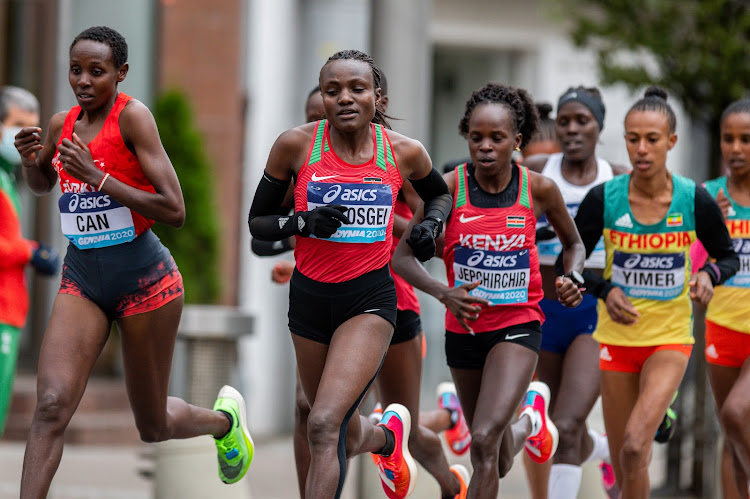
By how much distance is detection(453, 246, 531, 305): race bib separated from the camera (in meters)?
6.58

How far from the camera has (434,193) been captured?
20.5 feet

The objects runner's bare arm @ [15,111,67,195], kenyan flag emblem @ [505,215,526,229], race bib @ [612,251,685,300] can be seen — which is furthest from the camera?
race bib @ [612,251,685,300]

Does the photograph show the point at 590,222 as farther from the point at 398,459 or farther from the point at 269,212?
the point at 269,212

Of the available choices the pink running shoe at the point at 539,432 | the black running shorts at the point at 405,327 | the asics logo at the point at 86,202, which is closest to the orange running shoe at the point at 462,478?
the pink running shoe at the point at 539,432

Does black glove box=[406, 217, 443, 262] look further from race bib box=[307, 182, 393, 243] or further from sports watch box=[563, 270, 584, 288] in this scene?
sports watch box=[563, 270, 584, 288]

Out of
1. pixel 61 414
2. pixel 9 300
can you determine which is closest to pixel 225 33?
pixel 9 300

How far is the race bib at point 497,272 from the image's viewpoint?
6.58 meters

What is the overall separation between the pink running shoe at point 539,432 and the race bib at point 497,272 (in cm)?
81

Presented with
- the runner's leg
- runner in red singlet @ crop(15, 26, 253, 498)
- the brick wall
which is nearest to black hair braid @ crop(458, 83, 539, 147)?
the runner's leg

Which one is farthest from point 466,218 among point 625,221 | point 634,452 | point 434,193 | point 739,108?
point 739,108

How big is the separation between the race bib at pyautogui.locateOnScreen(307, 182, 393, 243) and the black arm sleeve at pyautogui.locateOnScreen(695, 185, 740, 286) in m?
1.93

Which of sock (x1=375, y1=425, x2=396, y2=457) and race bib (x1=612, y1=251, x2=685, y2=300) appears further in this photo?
race bib (x1=612, y1=251, x2=685, y2=300)

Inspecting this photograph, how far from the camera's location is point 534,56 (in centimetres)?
1650

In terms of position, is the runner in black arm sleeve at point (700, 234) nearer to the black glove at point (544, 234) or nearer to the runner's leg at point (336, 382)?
the black glove at point (544, 234)
